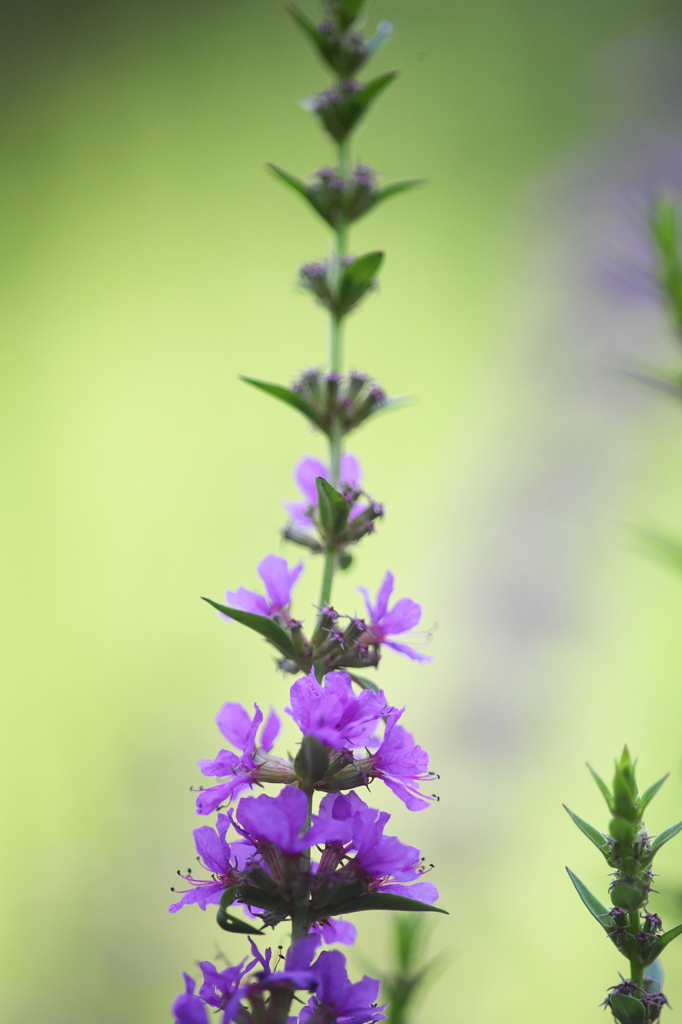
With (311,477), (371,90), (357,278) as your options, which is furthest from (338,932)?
(371,90)

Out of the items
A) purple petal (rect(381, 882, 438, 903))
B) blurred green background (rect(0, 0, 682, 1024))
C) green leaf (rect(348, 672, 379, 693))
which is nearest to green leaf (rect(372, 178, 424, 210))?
green leaf (rect(348, 672, 379, 693))

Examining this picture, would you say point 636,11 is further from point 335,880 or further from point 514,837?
point 335,880

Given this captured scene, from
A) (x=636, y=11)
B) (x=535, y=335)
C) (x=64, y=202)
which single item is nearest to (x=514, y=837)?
(x=535, y=335)

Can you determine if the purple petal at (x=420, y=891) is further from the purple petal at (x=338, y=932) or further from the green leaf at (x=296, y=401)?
the green leaf at (x=296, y=401)

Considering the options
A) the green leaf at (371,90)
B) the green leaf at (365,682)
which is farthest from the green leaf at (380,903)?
the green leaf at (371,90)

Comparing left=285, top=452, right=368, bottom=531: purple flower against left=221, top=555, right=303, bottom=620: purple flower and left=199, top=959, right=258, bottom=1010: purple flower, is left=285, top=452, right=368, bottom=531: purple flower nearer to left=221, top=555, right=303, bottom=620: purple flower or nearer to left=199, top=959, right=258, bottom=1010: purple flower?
left=221, top=555, right=303, bottom=620: purple flower

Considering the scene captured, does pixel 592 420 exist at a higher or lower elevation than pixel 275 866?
higher
